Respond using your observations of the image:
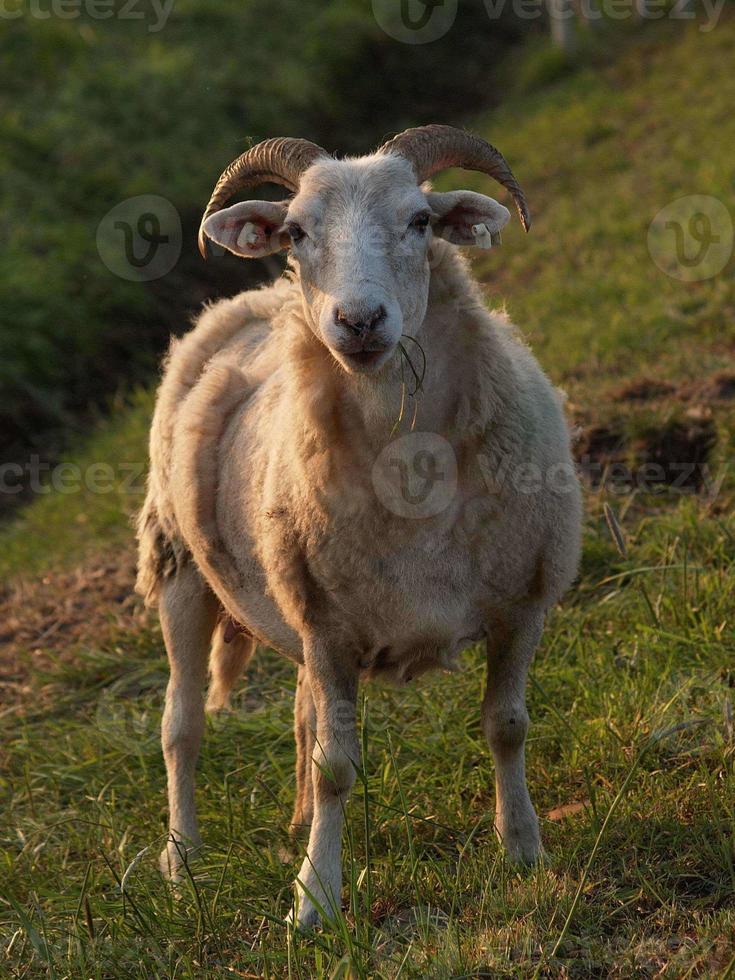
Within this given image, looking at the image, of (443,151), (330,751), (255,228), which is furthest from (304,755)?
(443,151)

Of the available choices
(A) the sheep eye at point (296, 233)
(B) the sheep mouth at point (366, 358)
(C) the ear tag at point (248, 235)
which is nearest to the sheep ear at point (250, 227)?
(C) the ear tag at point (248, 235)

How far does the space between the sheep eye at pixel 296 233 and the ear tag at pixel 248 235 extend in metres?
0.23

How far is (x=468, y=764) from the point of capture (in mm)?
4320

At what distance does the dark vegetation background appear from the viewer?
10695 millimetres

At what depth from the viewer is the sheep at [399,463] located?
11.7ft

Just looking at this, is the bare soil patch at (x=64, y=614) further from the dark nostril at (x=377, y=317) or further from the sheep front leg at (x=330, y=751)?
the dark nostril at (x=377, y=317)

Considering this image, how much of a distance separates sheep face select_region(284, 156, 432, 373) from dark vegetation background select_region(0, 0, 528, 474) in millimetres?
5022

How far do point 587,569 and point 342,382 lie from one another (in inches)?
80.6

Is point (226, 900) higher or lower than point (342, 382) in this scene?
lower

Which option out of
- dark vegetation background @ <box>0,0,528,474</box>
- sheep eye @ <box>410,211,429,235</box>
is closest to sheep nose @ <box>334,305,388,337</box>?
sheep eye @ <box>410,211,429,235</box>

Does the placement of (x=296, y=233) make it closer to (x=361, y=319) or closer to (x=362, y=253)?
(x=362, y=253)

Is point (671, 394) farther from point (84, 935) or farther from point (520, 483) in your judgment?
point (84, 935)

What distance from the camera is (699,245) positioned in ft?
28.4

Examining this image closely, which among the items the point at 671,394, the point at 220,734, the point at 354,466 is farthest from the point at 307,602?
the point at 671,394
